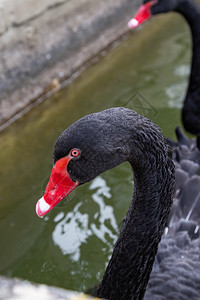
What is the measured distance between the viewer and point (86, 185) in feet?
7.80

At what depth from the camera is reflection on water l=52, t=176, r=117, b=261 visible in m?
2.07

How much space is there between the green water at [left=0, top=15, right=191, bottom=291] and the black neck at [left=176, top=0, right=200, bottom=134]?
0.15m

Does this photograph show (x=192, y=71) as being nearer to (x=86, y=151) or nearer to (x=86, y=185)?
(x=86, y=185)

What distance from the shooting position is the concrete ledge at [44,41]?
2.98 meters

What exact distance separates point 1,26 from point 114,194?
53.0 inches

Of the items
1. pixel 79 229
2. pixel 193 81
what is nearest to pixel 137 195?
pixel 79 229

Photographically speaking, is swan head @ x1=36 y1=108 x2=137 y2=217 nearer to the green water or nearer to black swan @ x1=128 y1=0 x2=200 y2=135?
the green water

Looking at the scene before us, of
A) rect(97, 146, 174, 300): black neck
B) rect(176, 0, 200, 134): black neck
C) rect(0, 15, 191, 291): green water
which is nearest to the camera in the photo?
rect(97, 146, 174, 300): black neck

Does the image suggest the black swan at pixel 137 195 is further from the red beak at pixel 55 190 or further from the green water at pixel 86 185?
the green water at pixel 86 185

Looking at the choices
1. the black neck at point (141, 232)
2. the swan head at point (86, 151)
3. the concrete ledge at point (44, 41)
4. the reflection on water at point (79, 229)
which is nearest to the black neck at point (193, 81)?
the reflection on water at point (79, 229)

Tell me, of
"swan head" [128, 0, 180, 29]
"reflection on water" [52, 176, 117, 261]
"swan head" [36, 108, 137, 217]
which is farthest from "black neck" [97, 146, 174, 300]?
"swan head" [128, 0, 180, 29]

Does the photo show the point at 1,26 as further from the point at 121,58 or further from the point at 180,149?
the point at 180,149

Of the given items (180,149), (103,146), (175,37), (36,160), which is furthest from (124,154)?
(175,37)

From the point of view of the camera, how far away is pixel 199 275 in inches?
58.2
